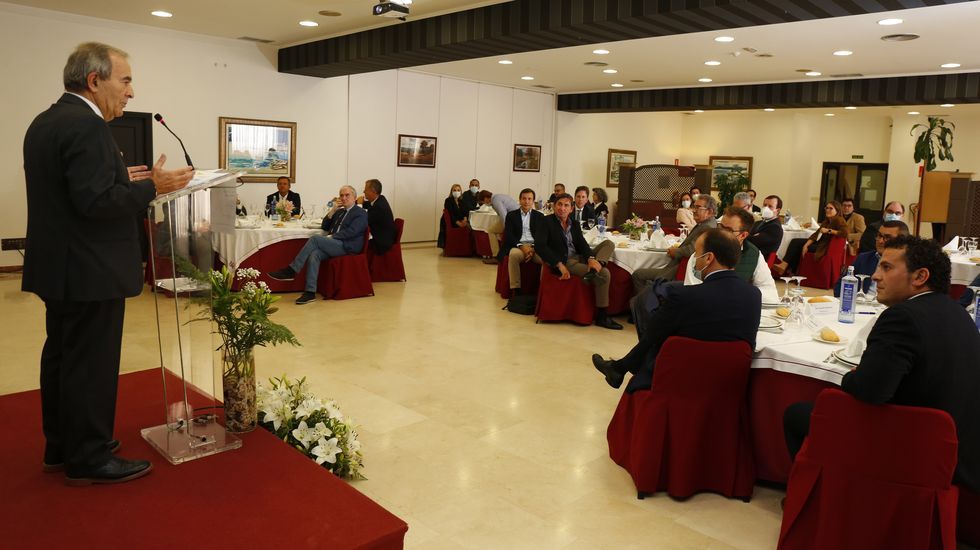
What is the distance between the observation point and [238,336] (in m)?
3.13

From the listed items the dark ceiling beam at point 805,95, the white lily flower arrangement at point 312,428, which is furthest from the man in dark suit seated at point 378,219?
the dark ceiling beam at point 805,95

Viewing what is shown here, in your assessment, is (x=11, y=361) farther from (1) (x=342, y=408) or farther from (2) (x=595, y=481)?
(2) (x=595, y=481)

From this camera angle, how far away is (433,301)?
8.32m

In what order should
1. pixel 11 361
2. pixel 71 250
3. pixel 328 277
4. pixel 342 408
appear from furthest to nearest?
pixel 328 277 < pixel 11 361 < pixel 342 408 < pixel 71 250

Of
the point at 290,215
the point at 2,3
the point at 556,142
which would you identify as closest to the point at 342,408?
the point at 290,215

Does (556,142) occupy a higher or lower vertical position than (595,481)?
higher

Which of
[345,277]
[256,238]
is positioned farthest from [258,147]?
[345,277]

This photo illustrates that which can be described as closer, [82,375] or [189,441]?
[82,375]

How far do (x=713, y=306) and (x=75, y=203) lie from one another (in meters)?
2.60

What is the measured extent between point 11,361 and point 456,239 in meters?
7.68

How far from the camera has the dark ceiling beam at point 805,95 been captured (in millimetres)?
10859

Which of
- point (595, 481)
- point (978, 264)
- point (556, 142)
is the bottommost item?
point (595, 481)

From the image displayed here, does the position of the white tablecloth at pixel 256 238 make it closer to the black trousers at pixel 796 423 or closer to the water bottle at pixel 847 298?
the water bottle at pixel 847 298

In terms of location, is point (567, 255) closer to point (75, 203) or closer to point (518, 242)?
point (518, 242)
